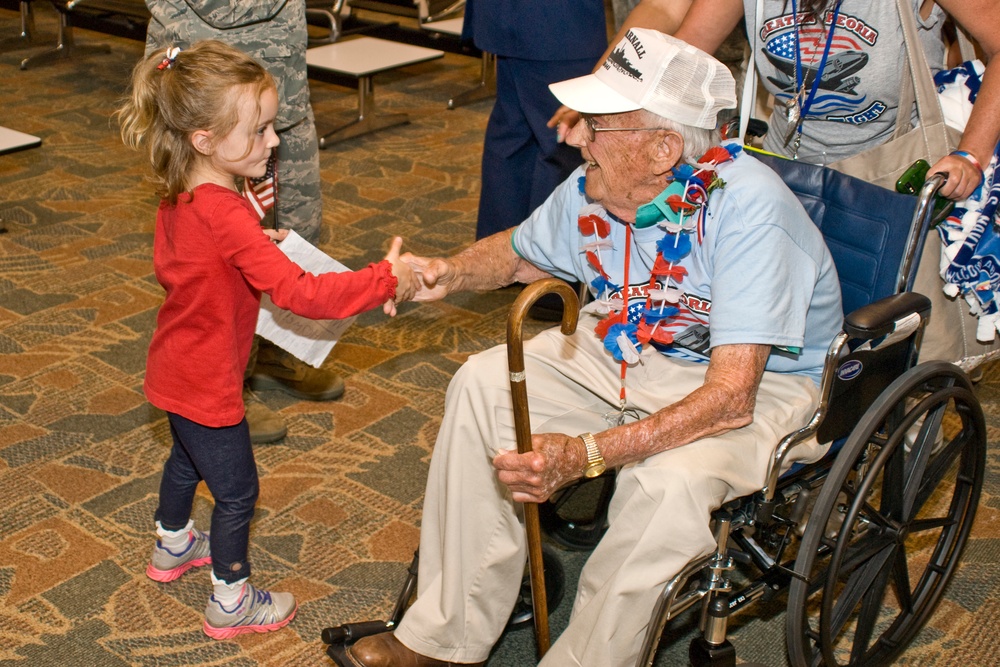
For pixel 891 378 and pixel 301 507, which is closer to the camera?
pixel 891 378

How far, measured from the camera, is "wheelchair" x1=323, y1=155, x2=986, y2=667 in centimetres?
191

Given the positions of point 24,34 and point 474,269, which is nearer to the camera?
point 474,269

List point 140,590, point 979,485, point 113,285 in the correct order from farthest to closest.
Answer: point 113,285, point 140,590, point 979,485

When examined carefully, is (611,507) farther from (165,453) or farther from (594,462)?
(165,453)

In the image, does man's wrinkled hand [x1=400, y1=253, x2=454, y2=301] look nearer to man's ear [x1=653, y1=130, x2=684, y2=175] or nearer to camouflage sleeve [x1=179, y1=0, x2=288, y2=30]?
man's ear [x1=653, y1=130, x2=684, y2=175]

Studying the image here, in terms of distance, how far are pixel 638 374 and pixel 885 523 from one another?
1.81 feet

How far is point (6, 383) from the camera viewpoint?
131 inches

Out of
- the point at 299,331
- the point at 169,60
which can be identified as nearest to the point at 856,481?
the point at 299,331

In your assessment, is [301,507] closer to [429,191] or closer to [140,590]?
[140,590]

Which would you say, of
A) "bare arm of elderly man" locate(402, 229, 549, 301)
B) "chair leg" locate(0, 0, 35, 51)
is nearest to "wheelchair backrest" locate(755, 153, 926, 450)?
"bare arm of elderly man" locate(402, 229, 549, 301)

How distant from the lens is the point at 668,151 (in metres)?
2.01

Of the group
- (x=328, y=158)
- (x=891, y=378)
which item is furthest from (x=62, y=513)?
(x=328, y=158)

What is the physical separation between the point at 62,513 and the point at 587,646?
1.51 meters

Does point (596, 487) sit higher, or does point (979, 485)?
point (979, 485)
